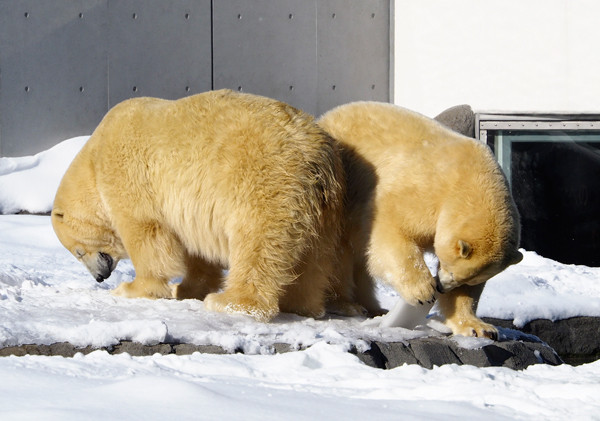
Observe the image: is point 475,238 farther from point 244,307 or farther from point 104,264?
point 104,264

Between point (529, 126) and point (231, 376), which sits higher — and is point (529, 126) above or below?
above

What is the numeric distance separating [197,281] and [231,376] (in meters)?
1.82

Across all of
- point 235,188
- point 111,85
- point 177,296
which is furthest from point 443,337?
point 111,85

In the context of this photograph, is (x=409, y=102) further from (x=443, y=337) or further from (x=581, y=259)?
(x=443, y=337)

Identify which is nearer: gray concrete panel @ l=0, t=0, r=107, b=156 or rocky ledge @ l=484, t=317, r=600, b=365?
rocky ledge @ l=484, t=317, r=600, b=365

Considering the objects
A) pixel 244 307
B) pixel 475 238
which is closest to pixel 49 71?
pixel 244 307

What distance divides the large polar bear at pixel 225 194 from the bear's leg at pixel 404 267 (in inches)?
11.4

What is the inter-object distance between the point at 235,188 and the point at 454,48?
6.03 m

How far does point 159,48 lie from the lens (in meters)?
8.86

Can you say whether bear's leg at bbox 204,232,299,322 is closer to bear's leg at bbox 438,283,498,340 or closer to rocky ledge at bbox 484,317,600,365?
bear's leg at bbox 438,283,498,340

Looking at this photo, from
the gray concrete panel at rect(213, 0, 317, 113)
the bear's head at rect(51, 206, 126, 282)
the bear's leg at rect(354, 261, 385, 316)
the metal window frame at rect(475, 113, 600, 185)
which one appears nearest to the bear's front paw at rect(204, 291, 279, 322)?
the bear's leg at rect(354, 261, 385, 316)

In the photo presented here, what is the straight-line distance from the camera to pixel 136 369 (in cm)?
285

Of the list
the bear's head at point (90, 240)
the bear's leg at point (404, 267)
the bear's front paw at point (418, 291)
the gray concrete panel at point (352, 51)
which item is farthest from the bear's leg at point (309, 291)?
the gray concrete panel at point (352, 51)

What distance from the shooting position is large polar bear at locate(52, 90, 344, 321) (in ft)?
12.7
